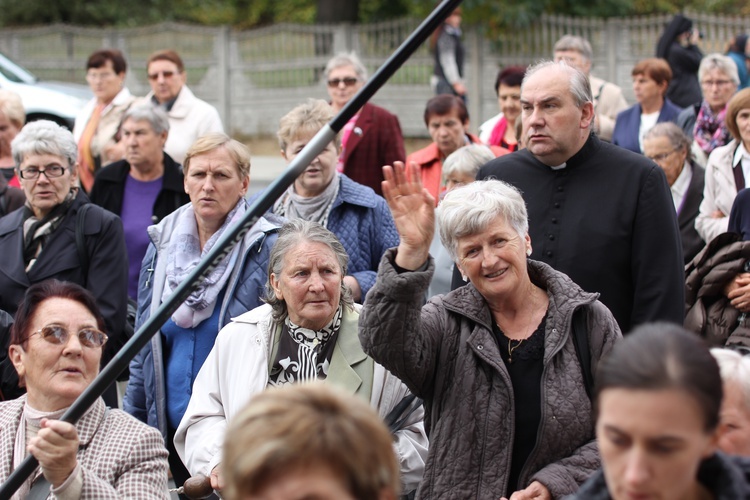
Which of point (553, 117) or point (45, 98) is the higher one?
point (553, 117)

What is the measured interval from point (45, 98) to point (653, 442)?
46.8 feet

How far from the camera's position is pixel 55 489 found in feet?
11.7

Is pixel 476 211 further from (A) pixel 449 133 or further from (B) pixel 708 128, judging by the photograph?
(B) pixel 708 128

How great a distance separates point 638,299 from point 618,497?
2183mm

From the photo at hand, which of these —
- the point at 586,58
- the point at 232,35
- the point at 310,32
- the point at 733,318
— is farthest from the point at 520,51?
the point at 733,318

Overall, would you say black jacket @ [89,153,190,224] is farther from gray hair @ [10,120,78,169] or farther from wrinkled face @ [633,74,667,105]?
wrinkled face @ [633,74,667,105]

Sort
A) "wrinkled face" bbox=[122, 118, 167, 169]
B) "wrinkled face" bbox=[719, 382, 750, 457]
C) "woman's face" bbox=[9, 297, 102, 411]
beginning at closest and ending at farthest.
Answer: "wrinkled face" bbox=[719, 382, 750, 457] → "woman's face" bbox=[9, 297, 102, 411] → "wrinkled face" bbox=[122, 118, 167, 169]

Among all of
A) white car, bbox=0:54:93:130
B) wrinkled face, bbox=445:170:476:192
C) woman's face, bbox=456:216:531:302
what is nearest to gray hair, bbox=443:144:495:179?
wrinkled face, bbox=445:170:476:192

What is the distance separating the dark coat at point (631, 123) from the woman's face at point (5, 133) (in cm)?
462

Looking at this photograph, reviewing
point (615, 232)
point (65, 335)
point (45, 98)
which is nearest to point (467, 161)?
point (615, 232)

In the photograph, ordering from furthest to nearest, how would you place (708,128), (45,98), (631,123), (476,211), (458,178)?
Answer: (45,98) < (631,123) < (708,128) < (458,178) < (476,211)

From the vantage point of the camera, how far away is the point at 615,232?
4.41 metres

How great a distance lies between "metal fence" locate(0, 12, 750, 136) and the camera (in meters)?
17.3

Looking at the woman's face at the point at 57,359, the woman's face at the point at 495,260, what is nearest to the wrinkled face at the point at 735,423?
the woman's face at the point at 495,260
